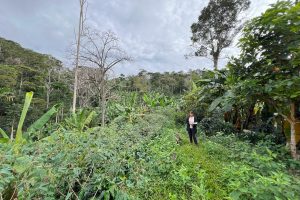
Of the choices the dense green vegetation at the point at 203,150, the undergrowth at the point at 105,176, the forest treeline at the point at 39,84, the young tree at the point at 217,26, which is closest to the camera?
the undergrowth at the point at 105,176

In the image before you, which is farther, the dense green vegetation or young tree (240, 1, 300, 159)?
young tree (240, 1, 300, 159)

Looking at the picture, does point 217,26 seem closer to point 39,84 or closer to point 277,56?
point 277,56

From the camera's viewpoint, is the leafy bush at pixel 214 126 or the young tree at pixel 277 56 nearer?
the young tree at pixel 277 56

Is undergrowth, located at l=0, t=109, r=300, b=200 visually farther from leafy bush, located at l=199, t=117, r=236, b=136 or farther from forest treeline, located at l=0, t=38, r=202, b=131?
forest treeline, located at l=0, t=38, r=202, b=131

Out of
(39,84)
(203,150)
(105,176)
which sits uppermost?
(39,84)

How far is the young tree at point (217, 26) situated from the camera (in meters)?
17.1

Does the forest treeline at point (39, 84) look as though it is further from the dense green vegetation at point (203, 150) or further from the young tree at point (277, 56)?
the young tree at point (277, 56)

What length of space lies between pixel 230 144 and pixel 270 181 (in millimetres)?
4601

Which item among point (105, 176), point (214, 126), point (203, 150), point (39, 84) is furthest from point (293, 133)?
point (39, 84)

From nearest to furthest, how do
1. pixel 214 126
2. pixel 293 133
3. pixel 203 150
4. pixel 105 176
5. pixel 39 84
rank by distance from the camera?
pixel 105 176
pixel 293 133
pixel 203 150
pixel 214 126
pixel 39 84

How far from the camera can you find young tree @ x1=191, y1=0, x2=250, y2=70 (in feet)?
56.1

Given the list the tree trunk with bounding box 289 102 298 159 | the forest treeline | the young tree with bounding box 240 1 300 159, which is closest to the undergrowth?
the tree trunk with bounding box 289 102 298 159

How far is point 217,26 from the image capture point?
17.6m

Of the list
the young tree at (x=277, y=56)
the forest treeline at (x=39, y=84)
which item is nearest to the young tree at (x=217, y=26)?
the forest treeline at (x=39, y=84)
